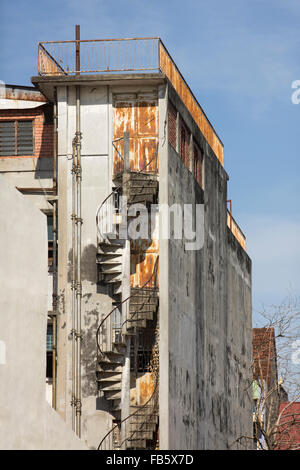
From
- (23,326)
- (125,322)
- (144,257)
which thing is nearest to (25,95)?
(144,257)

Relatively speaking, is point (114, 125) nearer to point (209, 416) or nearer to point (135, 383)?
point (135, 383)

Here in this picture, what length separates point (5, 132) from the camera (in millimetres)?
36812

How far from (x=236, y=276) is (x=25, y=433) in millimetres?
26764

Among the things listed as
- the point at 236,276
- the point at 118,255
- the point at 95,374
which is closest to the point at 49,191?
A: the point at 118,255

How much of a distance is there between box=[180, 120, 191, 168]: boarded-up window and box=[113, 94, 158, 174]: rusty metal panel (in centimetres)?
231

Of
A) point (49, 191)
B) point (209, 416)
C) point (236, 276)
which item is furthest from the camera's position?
point (236, 276)

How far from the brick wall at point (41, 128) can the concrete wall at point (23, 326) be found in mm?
14075

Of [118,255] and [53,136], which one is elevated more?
[53,136]

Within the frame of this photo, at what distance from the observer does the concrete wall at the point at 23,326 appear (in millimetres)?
20391

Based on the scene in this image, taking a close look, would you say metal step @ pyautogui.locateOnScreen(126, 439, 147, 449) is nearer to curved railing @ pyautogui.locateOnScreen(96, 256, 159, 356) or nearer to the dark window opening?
the dark window opening

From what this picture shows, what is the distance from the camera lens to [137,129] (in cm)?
3369

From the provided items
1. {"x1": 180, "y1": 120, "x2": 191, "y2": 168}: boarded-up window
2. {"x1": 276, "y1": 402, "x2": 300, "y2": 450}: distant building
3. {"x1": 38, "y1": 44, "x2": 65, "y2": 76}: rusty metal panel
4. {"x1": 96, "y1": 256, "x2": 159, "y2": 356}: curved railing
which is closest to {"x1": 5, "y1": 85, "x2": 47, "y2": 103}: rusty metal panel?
{"x1": 38, "y1": 44, "x2": 65, "y2": 76}: rusty metal panel

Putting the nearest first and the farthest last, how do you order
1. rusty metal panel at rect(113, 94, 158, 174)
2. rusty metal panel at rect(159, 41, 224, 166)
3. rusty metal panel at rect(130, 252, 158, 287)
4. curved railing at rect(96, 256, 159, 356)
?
curved railing at rect(96, 256, 159, 356) < rusty metal panel at rect(130, 252, 158, 287) < rusty metal panel at rect(113, 94, 158, 174) < rusty metal panel at rect(159, 41, 224, 166)

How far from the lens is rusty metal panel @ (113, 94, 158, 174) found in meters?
33.5
